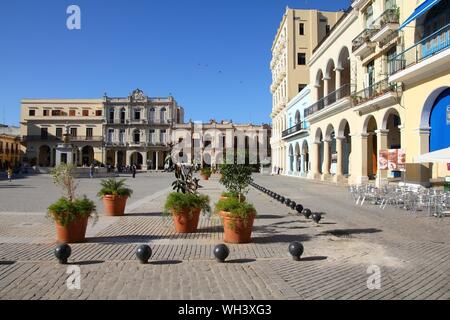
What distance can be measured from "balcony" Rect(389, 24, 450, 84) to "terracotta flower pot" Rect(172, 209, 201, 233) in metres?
10.2

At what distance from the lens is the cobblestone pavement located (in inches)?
194

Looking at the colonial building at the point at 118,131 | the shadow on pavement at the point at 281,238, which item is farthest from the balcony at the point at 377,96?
the colonial building at the point at 118,131

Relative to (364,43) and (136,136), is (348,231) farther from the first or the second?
(136,136)

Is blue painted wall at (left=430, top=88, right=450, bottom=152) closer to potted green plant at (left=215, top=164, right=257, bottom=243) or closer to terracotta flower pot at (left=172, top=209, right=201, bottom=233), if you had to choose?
potted green plant at (left=215, top=164, right=257, bottom=243)

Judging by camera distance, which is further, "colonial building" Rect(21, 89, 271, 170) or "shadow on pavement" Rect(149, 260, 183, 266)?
"colonial building" Rect(21, 89, 271, 170)

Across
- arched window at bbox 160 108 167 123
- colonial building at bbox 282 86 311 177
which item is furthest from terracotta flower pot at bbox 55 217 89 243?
arched window at bbox 160 108 167 123

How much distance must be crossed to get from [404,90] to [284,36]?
1157 inches

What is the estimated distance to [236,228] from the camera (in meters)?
7.75

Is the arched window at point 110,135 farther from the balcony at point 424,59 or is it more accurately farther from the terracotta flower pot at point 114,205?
the terracotta flower pot at point 114,205

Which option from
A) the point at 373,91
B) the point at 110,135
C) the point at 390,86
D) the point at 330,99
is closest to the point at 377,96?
the point at 373,91

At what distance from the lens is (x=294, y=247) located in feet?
21.2

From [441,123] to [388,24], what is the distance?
550cm
